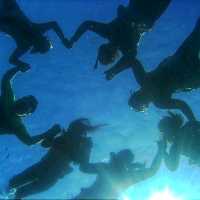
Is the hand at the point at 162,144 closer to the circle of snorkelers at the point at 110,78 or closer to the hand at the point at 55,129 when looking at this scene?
the circle of snorkelers at the point at 110,78

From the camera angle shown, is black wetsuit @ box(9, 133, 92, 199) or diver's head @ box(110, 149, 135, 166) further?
diver's head @ box(110, 149, 135, 166)

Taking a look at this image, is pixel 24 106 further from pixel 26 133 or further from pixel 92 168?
pixel 92 168

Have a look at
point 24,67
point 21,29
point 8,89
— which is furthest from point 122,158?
point 21,29

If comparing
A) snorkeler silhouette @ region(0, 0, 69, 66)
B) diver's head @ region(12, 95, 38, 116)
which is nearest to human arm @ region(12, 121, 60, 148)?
diver's head @ region(12, 95, 38, 116)

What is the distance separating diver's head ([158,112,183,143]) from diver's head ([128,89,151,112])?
0.71 metres

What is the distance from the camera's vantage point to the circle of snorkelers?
1003cm

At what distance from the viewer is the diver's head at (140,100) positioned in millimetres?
10903

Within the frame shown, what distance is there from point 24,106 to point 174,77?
13.6 feet

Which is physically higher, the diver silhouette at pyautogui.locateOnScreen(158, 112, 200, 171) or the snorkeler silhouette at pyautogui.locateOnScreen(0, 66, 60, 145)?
the snorkeler silhouette at pyautogui.locateOnScreen(0, 66, 60, 145)

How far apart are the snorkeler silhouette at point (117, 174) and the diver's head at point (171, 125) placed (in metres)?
0.74

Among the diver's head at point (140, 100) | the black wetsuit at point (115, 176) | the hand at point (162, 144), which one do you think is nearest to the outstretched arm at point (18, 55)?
the diver's head at point (140, 100)

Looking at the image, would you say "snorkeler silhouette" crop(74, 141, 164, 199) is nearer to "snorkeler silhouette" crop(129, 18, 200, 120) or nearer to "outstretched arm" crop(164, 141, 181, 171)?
"outstretched arm" crop(164, 141, 181, 171)

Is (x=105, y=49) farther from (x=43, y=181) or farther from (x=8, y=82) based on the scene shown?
(x=43, y=181)

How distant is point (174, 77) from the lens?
34.2 feet
